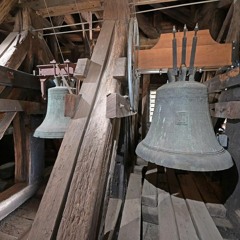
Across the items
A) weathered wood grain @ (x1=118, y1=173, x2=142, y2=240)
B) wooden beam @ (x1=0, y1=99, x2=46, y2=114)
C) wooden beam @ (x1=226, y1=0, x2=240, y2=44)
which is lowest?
weathered wood grain @ (x1=118, y1=173, x2=142, y2=240)

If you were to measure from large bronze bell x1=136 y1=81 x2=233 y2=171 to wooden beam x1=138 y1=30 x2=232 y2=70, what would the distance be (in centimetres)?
45

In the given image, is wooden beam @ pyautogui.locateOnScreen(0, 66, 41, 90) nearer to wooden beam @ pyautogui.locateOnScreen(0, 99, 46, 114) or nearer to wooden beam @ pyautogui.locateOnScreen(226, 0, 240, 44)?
wooden beam @ pyautogui.locateOnScreen(0, 99, 46, 114)

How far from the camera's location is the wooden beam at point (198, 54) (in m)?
1.31

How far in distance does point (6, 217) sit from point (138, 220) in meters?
1.40

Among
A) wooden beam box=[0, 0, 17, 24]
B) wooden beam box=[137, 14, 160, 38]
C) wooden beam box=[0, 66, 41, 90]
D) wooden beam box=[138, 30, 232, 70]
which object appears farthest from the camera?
wooden beam box=[137, 14, 160, 38]

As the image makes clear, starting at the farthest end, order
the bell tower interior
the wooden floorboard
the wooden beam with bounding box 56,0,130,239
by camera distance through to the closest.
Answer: the wooden floorboard, the bell tower interior, the wooden beam with bounding box 56,0,130,239

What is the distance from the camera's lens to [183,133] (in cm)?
96

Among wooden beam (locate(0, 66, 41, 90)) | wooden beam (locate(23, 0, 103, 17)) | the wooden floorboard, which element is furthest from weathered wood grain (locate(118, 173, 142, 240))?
wooden beam (locate(23, 0, 103, 17))

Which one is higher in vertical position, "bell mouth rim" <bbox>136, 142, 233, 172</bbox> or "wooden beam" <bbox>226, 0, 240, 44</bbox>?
"wooden beam" <bbox>226, 0, 240, 44</bbox>

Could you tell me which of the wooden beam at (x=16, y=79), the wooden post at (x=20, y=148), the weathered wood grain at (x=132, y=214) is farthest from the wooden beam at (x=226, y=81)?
the wooden post at (x=20, y=148)

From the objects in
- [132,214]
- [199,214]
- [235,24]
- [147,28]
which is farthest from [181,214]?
[147,28]

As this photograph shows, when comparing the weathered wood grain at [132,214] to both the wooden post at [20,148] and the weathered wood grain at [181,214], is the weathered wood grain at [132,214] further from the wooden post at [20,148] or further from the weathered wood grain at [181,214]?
the wooden post at [20,148]

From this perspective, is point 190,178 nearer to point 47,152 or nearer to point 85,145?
point 85,145

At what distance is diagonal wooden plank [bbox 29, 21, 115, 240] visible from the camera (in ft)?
2.18
